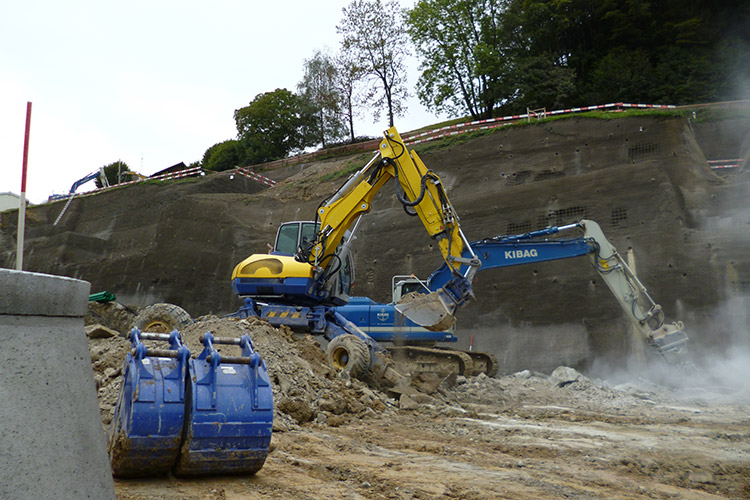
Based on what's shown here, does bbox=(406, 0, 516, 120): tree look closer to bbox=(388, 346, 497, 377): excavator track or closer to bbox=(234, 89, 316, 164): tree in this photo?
bbox=(234, 89, 316, 164): tree

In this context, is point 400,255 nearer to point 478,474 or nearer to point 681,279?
point 681,279

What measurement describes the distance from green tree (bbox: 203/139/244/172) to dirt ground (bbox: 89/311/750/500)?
29.6m

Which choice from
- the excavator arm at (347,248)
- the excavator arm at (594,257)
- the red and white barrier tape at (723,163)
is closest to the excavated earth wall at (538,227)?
the red and white barrier tape at (723,163)

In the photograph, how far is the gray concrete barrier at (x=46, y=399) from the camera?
1.65 metres

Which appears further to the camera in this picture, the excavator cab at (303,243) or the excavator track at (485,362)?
the excavator track at (485,362)

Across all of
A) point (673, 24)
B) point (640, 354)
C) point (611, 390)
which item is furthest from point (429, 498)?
point (673, 24)

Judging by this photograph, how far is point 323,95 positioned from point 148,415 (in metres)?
34.9

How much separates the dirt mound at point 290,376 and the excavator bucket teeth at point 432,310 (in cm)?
145

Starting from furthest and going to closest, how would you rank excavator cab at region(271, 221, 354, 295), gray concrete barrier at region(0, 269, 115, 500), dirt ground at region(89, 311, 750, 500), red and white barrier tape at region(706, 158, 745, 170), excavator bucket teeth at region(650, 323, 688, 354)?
→ 1. red and white barrier tape at region(706, 158, 745, 170)
2. excavator cab at region(271, 221, 354, 295)
3. excavator bucket teeth at region(650, 323, 688, 354)
4. dirt ground at region(89, 311, 750, 500)
5. gray concrete barrier at region(0, 269, 115, 500)

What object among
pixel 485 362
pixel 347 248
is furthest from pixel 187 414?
pixel 485 362

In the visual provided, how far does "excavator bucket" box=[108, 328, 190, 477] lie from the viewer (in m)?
3.55

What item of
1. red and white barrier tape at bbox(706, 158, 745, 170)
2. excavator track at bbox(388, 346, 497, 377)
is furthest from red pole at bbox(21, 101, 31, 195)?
red and white barrier tape at bbox(706, 158, 745, 170)

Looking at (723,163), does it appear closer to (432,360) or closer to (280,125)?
(432,360)

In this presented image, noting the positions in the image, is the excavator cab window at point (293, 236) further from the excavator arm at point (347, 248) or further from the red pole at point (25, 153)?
the red pole at point (25, 153)
